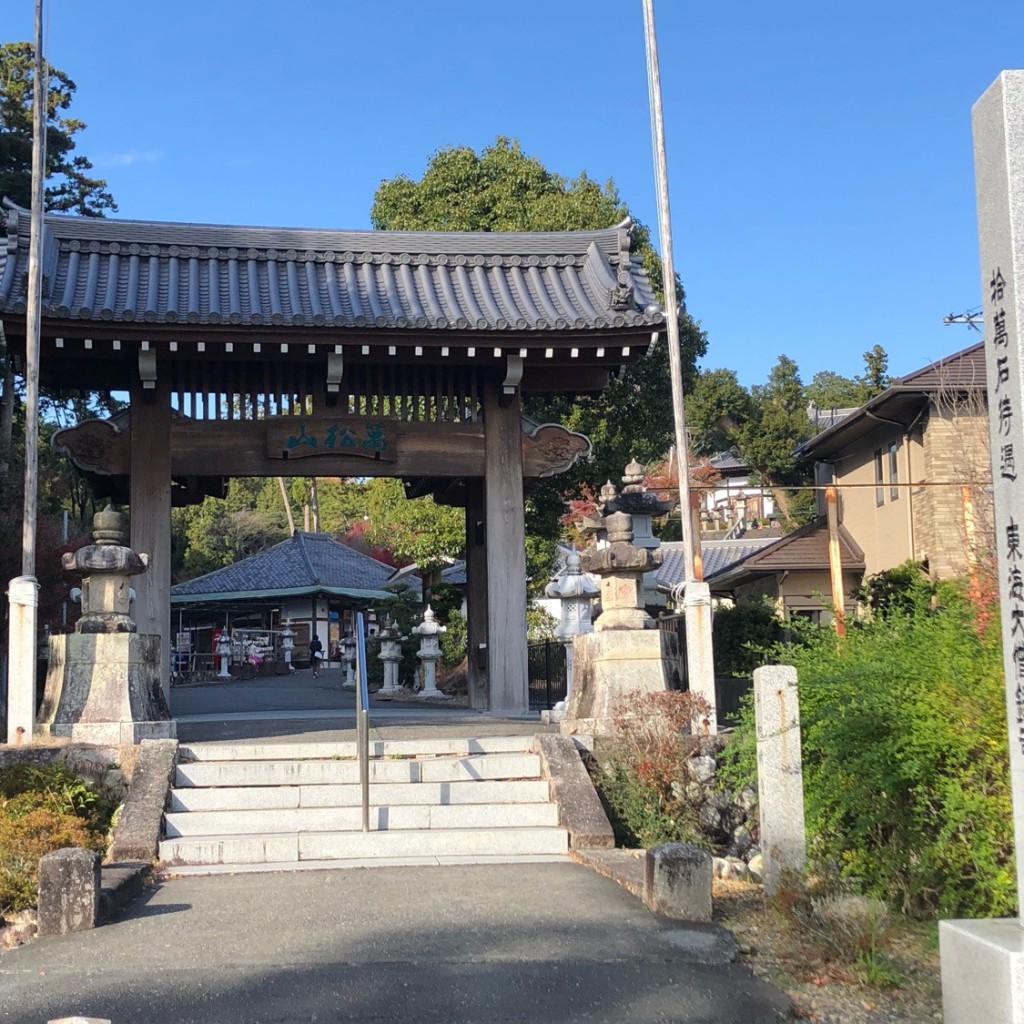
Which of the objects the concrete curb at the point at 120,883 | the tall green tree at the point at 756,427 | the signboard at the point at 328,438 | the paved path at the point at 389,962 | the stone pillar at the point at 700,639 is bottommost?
the paved path at the point at 389,962

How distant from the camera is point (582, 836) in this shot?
8672 millimetres

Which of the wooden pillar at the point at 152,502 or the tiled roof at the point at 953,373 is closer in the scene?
the wooden pillar at the point at 152,502

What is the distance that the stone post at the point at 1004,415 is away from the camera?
4.38 metres

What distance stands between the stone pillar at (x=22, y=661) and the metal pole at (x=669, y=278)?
5.97 metres

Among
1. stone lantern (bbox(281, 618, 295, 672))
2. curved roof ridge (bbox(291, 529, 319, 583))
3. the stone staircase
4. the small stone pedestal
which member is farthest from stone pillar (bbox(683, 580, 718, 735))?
curved roof ridge (bbox(291, 529, 319, 583))

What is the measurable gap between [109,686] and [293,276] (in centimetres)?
603

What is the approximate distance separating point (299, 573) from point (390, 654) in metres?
16.4

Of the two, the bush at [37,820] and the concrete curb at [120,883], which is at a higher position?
the bush at [37,820]

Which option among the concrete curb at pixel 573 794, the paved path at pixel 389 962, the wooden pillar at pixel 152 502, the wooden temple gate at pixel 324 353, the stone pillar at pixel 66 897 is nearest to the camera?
the paved path at pixel 389 962

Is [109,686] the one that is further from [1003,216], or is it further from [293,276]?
[1003,216]

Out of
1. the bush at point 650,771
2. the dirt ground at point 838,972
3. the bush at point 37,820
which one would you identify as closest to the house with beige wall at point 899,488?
the bush at point 650,771

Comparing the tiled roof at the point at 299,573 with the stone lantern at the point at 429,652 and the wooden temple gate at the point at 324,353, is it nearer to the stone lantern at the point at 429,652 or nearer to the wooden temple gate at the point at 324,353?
the stone lantern at the point at 429,652

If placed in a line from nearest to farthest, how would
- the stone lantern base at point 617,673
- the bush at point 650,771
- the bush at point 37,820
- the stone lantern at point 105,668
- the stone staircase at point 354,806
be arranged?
the bush at point 37,820 < the stone staircase at point 354,806 < the bush at point 650,771 < the stone lantern at point 105,668 < the stone lantern base at point 617,673

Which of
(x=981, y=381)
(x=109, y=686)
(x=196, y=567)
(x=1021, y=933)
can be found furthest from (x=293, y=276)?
(x=196, y=567)
